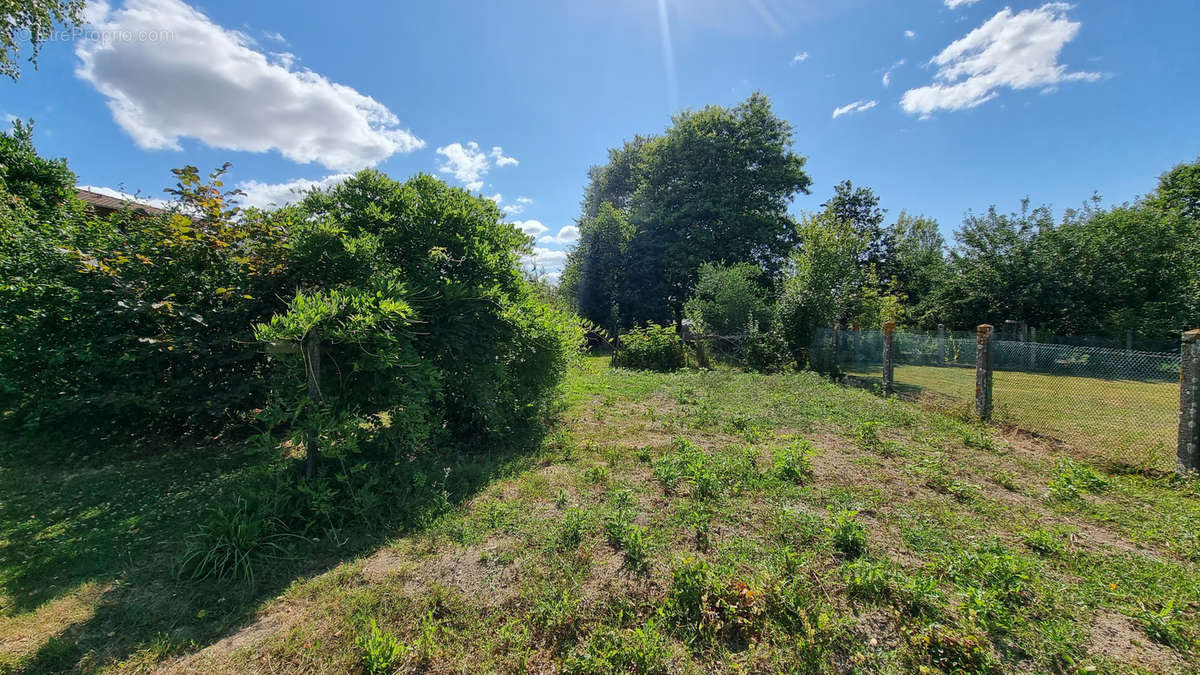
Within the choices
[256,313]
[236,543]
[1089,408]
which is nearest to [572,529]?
[236,543]

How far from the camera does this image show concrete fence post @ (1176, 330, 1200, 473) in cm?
381

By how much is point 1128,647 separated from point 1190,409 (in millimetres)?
3512

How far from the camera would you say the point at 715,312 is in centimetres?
1348

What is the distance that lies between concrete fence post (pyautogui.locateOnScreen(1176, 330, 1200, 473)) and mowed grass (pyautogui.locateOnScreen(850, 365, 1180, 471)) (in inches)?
6.1

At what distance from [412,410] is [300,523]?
109 cm

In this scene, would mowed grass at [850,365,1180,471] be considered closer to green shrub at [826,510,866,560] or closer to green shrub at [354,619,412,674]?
green shrub at [826,510,866,560]

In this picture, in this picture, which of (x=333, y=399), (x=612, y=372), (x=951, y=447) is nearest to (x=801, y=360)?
(x=612, y=372)

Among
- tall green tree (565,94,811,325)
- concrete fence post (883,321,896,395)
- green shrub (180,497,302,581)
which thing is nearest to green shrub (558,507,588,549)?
green shrub (180,497,302,581)

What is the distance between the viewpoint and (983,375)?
587 centimetres

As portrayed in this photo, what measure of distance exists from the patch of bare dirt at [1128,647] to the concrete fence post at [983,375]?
4.54 meters

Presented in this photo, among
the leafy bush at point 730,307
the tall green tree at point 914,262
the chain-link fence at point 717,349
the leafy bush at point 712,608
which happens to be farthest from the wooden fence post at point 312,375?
the tall green tree at point 914,262

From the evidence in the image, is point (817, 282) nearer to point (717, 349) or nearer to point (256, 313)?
point (717, 349)

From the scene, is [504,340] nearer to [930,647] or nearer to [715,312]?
[930,647]

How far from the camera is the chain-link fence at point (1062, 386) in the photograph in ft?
15.3
